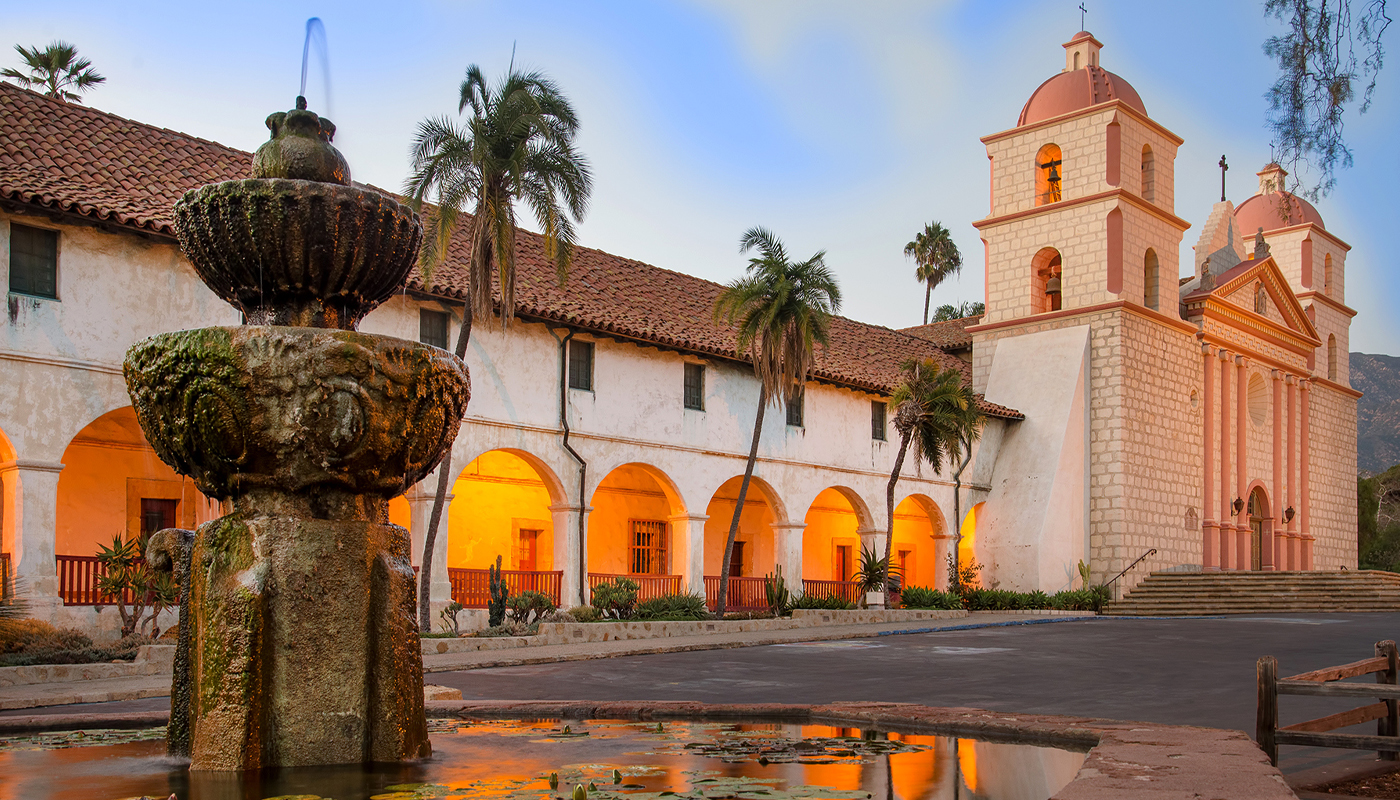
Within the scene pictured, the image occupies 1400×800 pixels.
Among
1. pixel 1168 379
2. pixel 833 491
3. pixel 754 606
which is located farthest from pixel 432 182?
pixel 1168 379

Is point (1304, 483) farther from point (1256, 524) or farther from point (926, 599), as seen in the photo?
point (926, 599)

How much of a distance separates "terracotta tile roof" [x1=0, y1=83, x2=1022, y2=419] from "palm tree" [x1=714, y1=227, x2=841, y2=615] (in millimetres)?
1089

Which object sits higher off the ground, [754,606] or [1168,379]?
[1168,379]

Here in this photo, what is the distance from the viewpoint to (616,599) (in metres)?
21.3

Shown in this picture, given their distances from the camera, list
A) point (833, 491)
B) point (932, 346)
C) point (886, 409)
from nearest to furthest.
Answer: point (886, 409), point (833, 491), point (932, 346)

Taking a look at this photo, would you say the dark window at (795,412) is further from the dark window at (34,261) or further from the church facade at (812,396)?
the dark window at (34,261)

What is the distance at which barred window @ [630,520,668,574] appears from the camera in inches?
1069

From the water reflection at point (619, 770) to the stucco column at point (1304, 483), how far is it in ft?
120

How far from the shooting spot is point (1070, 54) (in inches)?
1346

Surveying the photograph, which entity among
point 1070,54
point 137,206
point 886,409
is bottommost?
point 886,409

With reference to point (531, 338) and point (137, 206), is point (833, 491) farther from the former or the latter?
point (137, 206)

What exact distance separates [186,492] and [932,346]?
23742mm

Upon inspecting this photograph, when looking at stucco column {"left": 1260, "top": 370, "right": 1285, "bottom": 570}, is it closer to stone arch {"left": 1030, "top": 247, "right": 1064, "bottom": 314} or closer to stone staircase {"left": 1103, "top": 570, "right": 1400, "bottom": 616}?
stone staircase {"left": 1103, "top": 570, "right": 1400, "bottom": 616}

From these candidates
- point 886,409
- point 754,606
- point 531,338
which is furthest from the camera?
point 886,409
